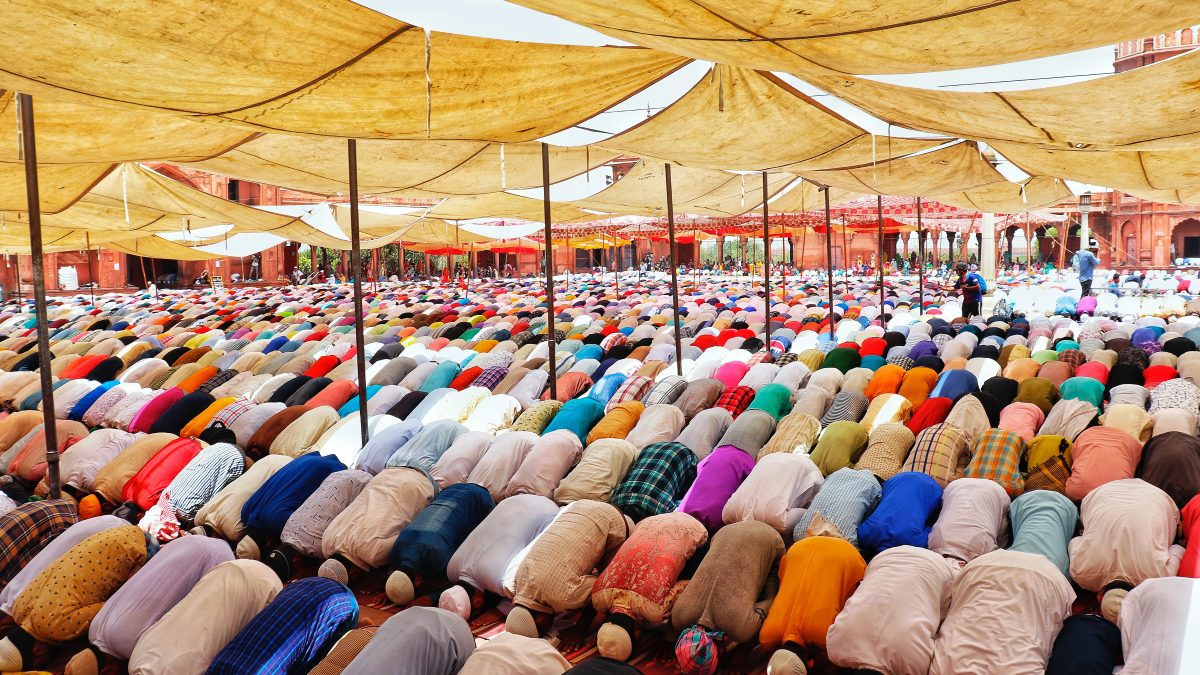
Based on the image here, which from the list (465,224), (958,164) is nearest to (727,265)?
(465,224)

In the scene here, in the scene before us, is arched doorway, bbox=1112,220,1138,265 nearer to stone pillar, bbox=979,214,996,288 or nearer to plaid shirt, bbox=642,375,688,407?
stone pillar, bbox=979,214,996,288

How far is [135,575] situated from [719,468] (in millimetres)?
2965

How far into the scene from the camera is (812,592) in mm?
3227

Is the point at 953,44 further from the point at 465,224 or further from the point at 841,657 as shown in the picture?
the point at 465,224

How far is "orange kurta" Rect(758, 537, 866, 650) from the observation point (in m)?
3.16

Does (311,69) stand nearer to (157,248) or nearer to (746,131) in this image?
(746,131)

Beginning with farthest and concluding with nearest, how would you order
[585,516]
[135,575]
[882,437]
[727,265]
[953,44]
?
[727,265] → [882,437] → [585,516] → [135,575] → [953,44]

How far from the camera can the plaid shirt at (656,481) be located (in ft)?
14.3

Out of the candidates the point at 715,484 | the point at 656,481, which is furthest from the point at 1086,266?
the point at 656,481

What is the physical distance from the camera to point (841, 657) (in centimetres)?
298

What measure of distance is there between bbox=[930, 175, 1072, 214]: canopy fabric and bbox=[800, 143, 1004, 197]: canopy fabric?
4.11 ft

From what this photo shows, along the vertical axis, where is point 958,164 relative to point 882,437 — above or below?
above

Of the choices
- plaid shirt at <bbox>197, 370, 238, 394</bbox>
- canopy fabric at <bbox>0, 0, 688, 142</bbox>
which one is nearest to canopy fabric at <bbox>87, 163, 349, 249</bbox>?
plaid shirt at <bbox>197, 370, 238, 394</bbox>

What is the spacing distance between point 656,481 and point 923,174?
495cm
